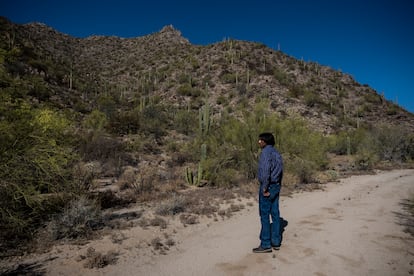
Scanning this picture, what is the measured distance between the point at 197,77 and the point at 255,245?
97.1 ft

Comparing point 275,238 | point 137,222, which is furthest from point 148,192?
point 275,238

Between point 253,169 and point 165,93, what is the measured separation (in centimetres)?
2159

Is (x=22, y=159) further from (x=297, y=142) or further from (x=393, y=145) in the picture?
(x=393, y=145)

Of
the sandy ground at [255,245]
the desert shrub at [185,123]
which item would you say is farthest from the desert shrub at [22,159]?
the desert shrub at [185,123]

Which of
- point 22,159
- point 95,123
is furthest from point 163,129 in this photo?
point 22,159

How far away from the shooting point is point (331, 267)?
3467mm

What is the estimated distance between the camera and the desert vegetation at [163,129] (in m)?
4.53

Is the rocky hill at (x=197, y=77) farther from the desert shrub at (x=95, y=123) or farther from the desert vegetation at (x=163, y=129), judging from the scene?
the desert shrub at (x=95, y=123)

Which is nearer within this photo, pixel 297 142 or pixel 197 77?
pixel 297 142

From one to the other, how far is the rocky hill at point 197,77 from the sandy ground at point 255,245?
707 inches

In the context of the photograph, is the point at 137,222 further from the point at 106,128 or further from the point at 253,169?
the point at 106,128

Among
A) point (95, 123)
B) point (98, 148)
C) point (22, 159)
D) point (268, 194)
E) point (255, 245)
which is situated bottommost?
point (255, 245)

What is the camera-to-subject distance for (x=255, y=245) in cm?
428

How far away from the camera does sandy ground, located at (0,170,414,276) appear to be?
3457mm
